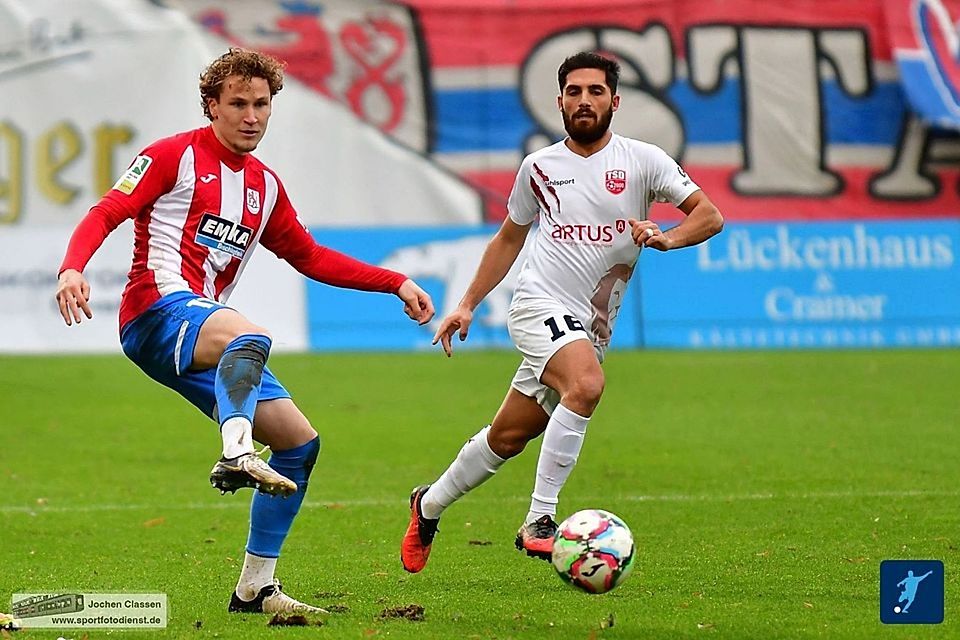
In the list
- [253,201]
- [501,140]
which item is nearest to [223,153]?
[253,201]

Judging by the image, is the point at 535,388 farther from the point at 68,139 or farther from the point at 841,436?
the point at 68,139

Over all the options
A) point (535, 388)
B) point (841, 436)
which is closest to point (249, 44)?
point (841, 436)

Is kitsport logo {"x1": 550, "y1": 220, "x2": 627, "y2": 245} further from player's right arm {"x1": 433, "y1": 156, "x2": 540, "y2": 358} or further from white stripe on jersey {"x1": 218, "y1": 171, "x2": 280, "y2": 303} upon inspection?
white stripe on jersey {"x1": 218, "y1": 171, "x2": 280, "y2": 303}

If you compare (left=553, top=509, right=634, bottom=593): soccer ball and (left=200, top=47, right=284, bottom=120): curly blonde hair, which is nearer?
(left=553, top=509, right=634, bottom=593): soccer ball

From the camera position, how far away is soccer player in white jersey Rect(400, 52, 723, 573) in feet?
24.7

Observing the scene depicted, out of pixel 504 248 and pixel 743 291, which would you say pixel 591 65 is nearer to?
pixel 504 248

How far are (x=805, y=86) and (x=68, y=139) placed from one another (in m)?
9.74

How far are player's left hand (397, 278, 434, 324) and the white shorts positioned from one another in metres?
0.70

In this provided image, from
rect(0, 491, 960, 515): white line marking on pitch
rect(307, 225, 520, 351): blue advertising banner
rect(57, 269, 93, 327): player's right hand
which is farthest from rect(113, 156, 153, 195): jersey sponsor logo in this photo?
rect(307, 225, 520, 351): blue advertising banner

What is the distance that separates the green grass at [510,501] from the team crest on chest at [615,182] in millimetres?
1711

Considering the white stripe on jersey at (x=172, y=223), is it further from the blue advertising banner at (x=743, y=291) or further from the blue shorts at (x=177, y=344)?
the blue advertising banner at (x=743, y=291)

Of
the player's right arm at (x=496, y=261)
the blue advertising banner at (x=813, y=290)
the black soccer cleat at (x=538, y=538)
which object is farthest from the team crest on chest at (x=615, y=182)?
the blue advertising banner at (x=813, y=290)

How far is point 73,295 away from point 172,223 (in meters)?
0.74

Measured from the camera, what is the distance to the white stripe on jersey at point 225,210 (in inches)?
264
